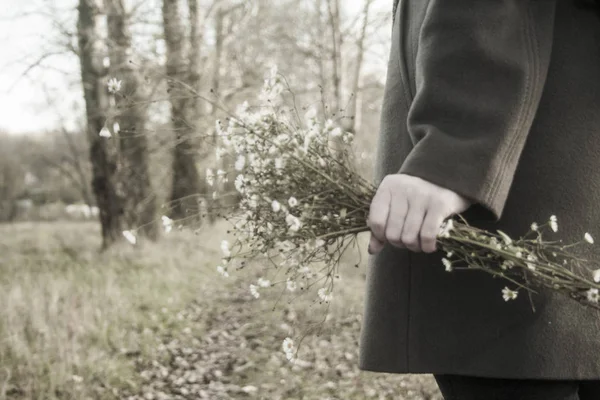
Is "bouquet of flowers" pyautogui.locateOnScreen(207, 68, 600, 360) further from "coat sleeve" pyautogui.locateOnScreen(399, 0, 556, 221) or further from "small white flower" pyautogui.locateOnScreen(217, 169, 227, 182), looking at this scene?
"coat sleeve" pyautogui.locateOnScreen(399, 0, 556, 221)

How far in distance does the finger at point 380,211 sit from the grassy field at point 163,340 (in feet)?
5.96

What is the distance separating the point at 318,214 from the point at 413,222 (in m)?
0.46

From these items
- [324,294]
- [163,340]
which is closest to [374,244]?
[324,294]

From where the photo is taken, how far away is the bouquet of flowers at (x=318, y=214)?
126 centimetres

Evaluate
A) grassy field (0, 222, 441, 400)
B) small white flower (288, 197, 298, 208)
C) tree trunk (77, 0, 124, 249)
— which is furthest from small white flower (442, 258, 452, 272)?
tree trunk (77, 0, 124, 249)

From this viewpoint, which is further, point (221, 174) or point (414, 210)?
point (221, 174)

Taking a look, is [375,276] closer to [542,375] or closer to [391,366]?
[391,366]

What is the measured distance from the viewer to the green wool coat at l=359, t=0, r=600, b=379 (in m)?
1.18

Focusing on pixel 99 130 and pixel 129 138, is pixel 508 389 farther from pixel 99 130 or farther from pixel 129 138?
pixel 99 130

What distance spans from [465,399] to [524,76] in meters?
0.70

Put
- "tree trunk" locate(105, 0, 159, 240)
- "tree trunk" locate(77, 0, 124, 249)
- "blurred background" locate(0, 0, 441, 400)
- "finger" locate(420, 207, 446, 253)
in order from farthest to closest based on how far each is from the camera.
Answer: "tree trunk" locate(77, 0, 124, 249) → "tree trunk" locate(105, 0, 159, 240) → "blurred background" locate(0, 0, 441, 400) → "finger" locate(420, 207, 446, 253)

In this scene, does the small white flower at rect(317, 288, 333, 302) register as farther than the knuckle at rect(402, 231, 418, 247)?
Yes

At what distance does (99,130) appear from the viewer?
10.2 meters

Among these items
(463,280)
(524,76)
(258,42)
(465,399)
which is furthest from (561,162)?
(258,42)
